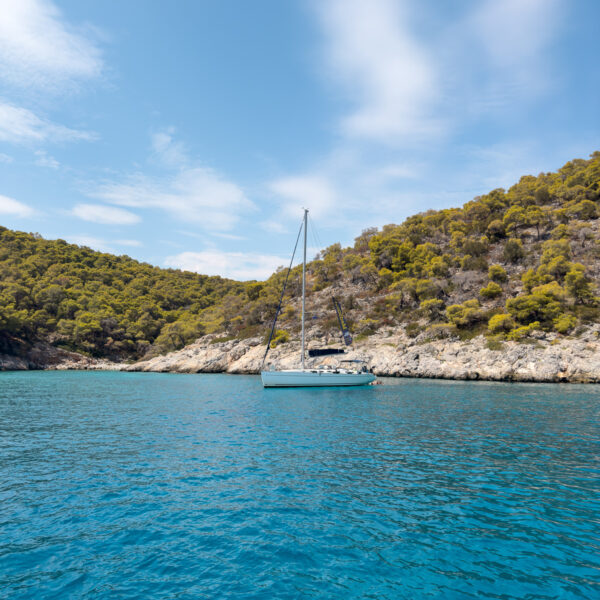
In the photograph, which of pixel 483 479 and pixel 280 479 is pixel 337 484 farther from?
pixel 483 479

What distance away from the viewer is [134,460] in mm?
13359

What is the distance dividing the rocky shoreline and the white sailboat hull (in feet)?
6.89

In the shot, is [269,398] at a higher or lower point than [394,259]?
lower

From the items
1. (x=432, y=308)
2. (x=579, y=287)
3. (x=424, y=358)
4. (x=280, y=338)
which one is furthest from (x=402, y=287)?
(x=579, y=287)

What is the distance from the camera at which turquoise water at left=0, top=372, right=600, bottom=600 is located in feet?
21.1

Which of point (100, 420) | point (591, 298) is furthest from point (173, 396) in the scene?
point (591, 298)

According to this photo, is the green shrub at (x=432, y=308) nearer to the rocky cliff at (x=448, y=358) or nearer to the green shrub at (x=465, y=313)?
the green shrub at (x=465, y=313)

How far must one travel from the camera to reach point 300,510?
9.27 meters

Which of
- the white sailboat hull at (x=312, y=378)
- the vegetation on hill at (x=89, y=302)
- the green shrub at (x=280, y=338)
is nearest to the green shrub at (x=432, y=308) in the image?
the green shrub at (x=280, y=338)

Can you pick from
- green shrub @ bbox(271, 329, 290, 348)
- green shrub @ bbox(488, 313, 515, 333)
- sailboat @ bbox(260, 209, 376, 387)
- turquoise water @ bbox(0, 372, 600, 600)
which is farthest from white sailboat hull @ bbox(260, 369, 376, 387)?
green shrub @ bbox(271, 329, 290, 348)

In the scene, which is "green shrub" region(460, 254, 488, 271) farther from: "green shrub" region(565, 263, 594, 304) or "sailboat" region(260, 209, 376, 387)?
"sailboat" region(260, 209, 376, 387)

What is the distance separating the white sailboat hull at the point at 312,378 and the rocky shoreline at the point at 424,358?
210cm

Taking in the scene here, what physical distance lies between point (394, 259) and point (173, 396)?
60.1 metres

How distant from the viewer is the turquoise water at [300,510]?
21.1 ft
